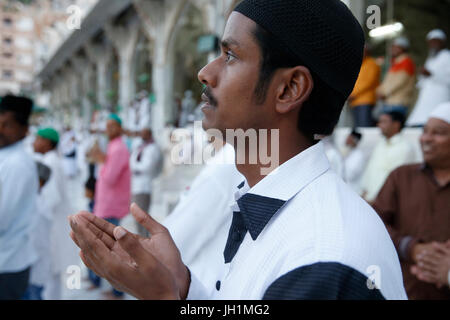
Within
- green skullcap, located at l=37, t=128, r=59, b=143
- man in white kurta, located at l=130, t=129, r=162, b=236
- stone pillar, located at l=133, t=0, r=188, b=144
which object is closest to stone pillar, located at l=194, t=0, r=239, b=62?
stone pillar, located at l=133, t=0, r=188, b=144

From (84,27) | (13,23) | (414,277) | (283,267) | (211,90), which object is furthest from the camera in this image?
(13,23)

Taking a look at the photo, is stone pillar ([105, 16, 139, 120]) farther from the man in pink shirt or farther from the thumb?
the thumb

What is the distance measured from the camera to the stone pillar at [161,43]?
430 inches

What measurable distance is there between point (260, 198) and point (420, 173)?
168cm

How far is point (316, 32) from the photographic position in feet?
2.76

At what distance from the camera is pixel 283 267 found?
0.74 meters

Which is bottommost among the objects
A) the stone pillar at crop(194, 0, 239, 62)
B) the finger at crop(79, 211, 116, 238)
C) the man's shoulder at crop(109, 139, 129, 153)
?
the finger at crop(79, 211, 116, 238)

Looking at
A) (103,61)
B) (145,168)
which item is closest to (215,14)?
(145,168)

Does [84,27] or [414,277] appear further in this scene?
[84,27]

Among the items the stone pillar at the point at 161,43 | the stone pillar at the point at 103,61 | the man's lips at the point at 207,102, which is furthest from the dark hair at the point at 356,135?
the stone pillar at the point at 103,61

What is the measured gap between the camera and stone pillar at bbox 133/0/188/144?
10.9 metres

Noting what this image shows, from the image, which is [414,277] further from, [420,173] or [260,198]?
[260,198]

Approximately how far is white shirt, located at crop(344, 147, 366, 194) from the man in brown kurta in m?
2.61

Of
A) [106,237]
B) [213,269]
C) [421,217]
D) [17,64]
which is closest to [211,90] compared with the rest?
[106,237]
